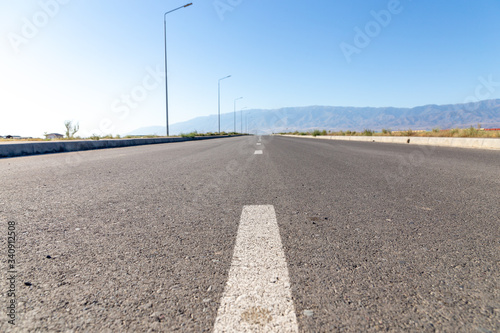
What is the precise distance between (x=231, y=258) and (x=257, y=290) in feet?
1.16

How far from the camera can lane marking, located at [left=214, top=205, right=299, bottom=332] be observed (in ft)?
3.44

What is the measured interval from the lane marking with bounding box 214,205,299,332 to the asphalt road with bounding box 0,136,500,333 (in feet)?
0.13

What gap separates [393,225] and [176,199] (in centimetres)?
209

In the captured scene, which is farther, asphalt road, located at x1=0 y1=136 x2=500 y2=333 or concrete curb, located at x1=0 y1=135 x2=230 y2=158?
concrete curb, located at x1=0 y1=135 x2=230 y2=158

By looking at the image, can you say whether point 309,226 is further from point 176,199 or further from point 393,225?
point 176,199

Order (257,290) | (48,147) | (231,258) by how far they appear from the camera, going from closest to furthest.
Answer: (257,290) < (231,258) < (48,147)

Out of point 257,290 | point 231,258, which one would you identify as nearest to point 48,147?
point 231,258

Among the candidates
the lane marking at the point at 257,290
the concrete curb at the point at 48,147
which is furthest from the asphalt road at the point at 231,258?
the concrete curb at the point at 48,147

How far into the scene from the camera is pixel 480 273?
4.76ft

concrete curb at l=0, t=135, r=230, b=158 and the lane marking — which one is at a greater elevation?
concrete curb at l=0, t=135, r=230, b=158

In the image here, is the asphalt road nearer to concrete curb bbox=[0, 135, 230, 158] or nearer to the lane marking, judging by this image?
the lane marking

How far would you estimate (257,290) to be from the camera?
1.27 meters

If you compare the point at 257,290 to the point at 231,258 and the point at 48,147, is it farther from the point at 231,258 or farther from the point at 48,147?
the point at 48,147

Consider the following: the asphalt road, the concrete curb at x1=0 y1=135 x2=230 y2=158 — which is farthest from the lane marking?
the concrete curb at x1=0 y1=135 x2=230 y2=158
